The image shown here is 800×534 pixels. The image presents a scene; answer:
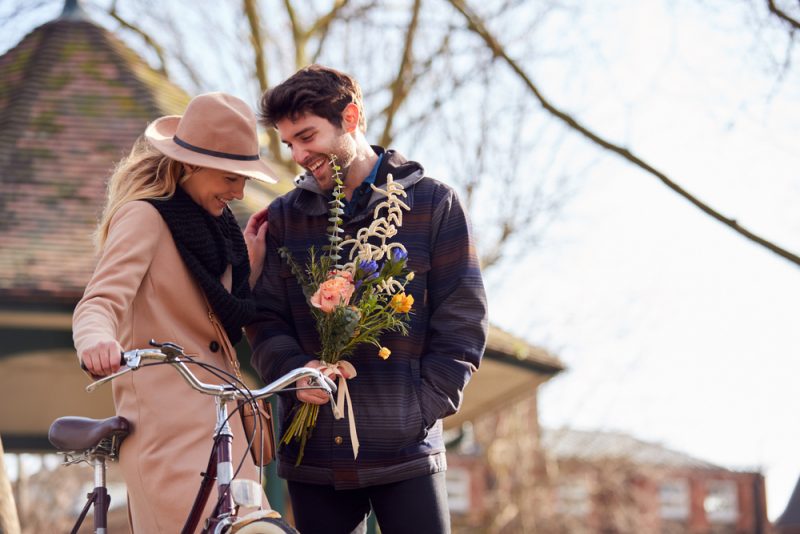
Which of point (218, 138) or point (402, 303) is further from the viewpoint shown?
point (218, 138)

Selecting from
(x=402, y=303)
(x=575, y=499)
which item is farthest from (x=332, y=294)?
(x=575, y=499)

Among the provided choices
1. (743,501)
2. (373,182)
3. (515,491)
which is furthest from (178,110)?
(743,501)

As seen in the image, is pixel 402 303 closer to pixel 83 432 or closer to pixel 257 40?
pixel 83 432

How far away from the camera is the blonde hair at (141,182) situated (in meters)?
4.32

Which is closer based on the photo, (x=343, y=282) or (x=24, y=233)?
(x=343, y=282)

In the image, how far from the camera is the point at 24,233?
366 inches

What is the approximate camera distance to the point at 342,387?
4.36 metres

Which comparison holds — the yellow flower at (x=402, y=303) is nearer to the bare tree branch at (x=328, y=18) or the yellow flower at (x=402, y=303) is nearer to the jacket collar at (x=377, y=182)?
the jacket collar at (x=377, y=182)

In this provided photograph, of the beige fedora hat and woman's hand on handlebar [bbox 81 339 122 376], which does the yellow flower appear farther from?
woman's hand on handlebar [bbox 81 339 122 376]

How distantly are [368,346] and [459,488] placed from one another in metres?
48.5

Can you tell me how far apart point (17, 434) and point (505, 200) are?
1046 centimetres

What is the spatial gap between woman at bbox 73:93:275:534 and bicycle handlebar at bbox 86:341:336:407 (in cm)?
28

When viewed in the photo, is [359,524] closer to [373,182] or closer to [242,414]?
[242,414]

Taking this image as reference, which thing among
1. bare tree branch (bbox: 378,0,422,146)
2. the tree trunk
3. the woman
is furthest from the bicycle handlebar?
bare tree branch (bbox: 378,0,422,146)
